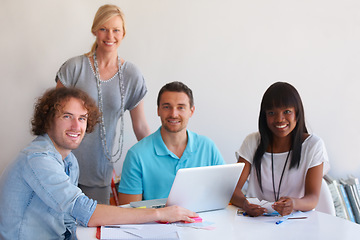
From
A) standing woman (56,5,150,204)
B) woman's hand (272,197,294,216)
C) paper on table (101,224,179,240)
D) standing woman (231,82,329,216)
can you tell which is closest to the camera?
paper on table (101,224,179,240)

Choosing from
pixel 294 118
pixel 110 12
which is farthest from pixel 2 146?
pixel 294 118

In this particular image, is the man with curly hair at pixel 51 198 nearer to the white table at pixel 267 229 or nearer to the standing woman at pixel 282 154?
the white table at pixel 267 229

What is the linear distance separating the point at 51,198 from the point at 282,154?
1090mm

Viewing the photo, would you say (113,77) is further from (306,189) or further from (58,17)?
(306,189)

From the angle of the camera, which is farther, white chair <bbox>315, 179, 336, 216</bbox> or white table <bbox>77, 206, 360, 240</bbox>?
white chair <bbox>315, 179, 336, 216</bbox>

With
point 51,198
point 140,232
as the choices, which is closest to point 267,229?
point 140,232

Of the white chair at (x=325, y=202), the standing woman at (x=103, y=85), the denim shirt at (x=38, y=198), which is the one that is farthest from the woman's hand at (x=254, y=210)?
the standing woman at (x=103, y=85)

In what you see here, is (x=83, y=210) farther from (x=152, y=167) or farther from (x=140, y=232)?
(x=152, y=167)

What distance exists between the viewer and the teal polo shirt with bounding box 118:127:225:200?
6.96 feet

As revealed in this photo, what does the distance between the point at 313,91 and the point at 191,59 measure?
2.91 ft

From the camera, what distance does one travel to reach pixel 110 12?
2367 millimetres

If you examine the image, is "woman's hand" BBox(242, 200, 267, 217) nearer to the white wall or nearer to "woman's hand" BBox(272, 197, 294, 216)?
"woman's hand" BBox(272, 197, 294, 216)

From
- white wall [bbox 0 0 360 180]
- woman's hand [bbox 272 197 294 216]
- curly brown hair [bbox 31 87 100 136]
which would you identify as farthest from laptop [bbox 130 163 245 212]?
white wall [bbox 0 0 360 180]

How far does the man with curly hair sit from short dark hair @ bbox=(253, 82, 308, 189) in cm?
60
